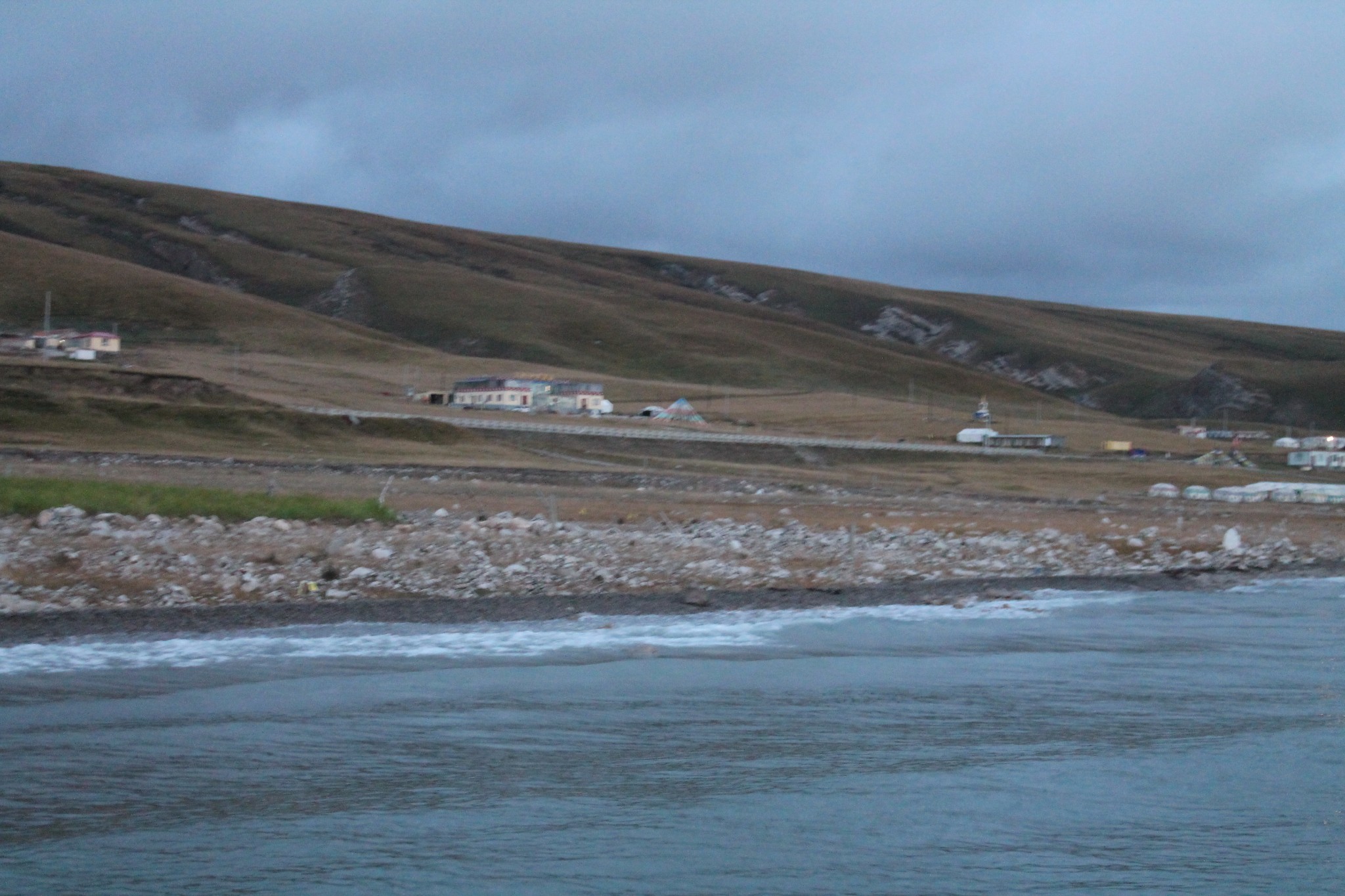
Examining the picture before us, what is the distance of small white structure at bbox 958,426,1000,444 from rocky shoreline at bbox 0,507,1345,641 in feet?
232

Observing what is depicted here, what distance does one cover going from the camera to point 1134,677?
18.7 meters

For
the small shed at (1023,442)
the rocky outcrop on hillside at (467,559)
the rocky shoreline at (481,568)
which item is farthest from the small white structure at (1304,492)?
the rocky shoreline at (481,568)

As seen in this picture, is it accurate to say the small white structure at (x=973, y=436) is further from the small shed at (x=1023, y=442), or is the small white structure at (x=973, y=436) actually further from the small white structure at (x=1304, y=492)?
the small white structure at (x=1304, y=492)

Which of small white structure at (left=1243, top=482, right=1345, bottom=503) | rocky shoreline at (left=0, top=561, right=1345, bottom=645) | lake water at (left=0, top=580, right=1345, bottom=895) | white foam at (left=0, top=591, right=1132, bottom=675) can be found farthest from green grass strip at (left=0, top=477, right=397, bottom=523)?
small white structure at (left=1243, top=482, right=1345, bottom=503)

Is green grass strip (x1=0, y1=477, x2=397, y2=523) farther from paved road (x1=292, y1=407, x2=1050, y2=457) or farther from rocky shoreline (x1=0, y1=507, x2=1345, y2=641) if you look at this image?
paved road (x1=292, y1=407, x2=1050, y2=457)

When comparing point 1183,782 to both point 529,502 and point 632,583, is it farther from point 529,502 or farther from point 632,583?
point 529,502

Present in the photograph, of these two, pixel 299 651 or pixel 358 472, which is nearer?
pixel 299 651

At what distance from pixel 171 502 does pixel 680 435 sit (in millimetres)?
52119

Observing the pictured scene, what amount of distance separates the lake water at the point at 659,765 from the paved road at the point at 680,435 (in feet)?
161

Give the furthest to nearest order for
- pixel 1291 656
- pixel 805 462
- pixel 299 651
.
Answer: pixel 805 462
pixel 1291 656
pixel 299 651

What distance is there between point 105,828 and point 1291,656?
17.9 meters

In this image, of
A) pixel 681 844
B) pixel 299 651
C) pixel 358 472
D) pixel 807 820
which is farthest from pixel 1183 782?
pixel 358 472

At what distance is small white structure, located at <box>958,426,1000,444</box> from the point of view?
10506 cm

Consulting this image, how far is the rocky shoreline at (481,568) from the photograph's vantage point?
21328mm
